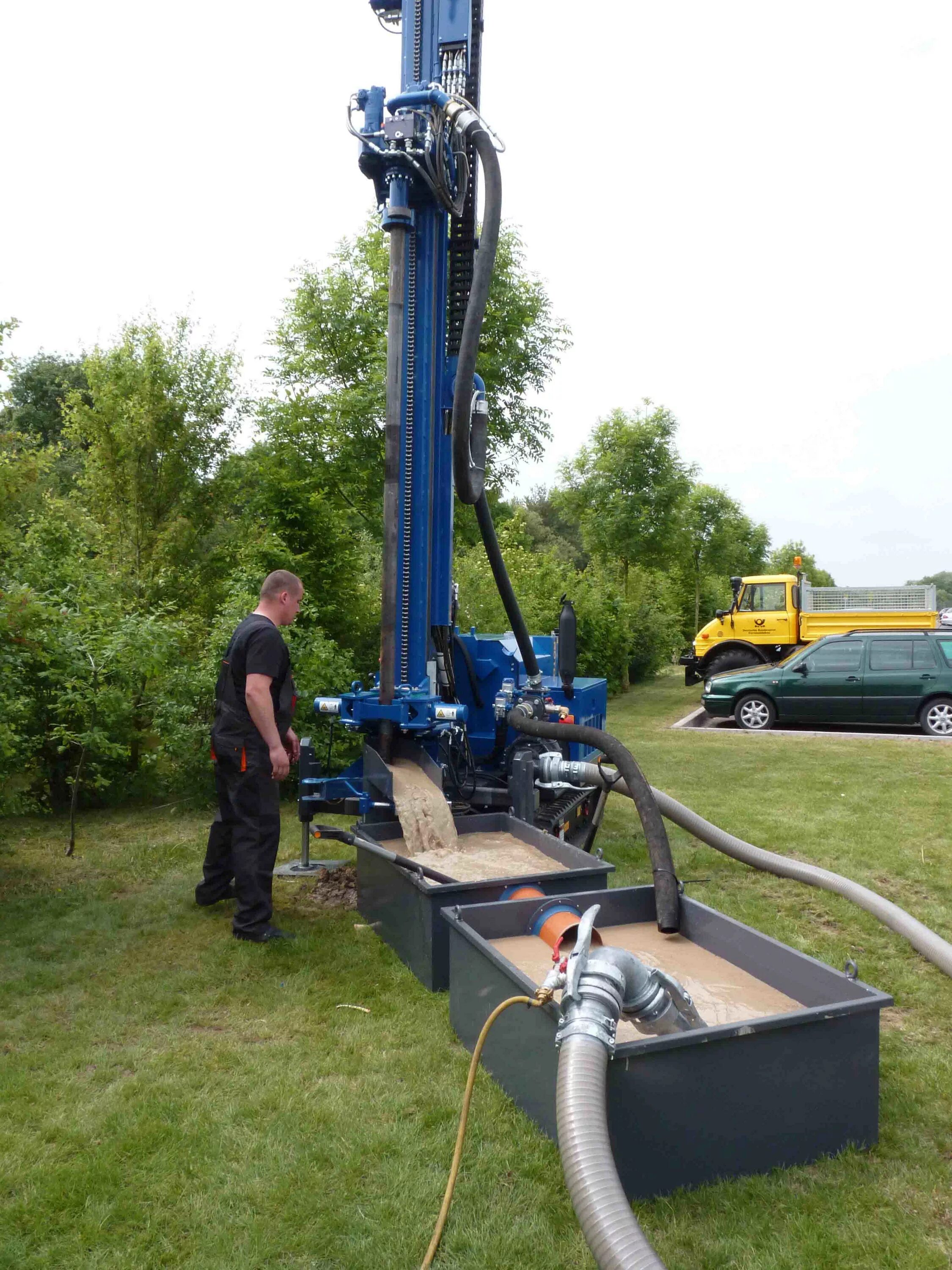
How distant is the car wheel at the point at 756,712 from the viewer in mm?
14375

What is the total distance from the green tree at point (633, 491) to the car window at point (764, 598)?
496 cm

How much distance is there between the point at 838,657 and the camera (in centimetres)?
1412

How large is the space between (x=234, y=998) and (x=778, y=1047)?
97.2 inches

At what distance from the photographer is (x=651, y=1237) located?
2.68 meters

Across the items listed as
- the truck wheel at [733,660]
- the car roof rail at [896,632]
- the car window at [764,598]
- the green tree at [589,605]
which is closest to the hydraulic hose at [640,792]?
the green tree at [589,605]

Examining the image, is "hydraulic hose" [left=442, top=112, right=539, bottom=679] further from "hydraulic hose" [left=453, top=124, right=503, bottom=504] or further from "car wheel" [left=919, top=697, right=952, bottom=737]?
"car wheel" [left=919, top=697, right=952, bottom=737]

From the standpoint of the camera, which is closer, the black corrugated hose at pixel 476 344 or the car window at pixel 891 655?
the black corrugated hose at pixel 476 344

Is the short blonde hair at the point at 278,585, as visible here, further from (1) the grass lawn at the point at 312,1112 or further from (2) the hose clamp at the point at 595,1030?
(2) the hose clamp at the point at 595,1030

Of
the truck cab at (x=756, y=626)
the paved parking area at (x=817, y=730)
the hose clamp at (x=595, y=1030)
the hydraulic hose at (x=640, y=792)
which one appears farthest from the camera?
the truck cab at (x=756, y=626)

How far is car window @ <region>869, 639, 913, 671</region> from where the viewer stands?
13797 mm

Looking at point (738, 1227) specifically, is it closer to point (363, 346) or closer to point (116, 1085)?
point (116, 1085)

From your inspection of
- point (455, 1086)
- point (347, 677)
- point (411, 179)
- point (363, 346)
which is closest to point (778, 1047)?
point (455, 1086)

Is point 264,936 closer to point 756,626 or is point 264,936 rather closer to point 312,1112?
point 312,1112

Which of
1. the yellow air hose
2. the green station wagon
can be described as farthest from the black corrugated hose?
the green station wagon
